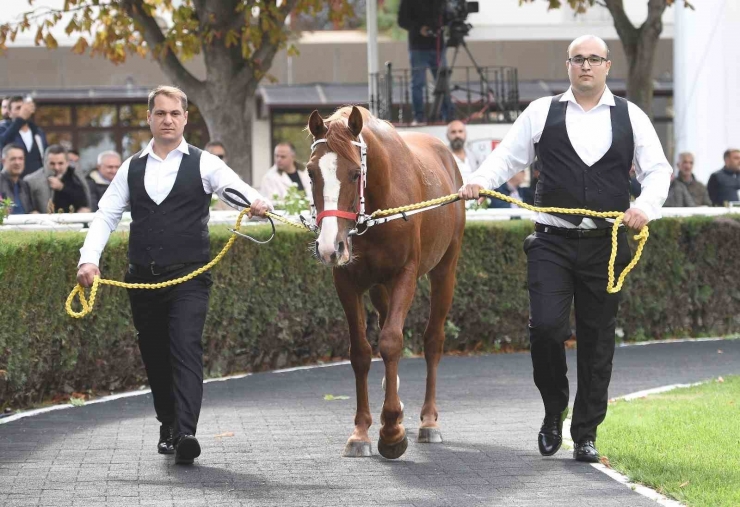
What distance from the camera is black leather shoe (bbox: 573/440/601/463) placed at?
24.9 ft

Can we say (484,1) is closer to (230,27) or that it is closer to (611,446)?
(230,27)

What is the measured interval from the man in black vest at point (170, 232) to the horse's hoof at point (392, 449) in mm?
1051

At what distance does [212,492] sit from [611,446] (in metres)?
2.46

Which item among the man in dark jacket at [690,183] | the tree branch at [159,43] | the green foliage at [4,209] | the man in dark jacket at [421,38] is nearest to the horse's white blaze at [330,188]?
the green foliage at [4,209]

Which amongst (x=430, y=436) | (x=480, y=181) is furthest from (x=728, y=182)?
(x=480, y=181)

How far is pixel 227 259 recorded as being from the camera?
12156 millimetres

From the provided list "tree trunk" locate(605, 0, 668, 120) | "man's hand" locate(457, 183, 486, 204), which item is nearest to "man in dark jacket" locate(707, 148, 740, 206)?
"tree trunk" locate(605, 0, 668, 120)

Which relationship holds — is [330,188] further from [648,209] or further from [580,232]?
[648,209]

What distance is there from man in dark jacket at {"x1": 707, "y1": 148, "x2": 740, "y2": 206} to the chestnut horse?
1028 cm

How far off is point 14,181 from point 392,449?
7.59 meters

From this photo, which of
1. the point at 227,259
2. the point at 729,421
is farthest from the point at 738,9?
the point at 729,421

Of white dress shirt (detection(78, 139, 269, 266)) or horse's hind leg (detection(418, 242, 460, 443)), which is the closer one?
white dress shirt (detection(78, 139, 269, 266))

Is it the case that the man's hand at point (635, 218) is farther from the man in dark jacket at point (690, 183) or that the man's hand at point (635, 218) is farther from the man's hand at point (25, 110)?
the man in dark jacket at point (690, 183)

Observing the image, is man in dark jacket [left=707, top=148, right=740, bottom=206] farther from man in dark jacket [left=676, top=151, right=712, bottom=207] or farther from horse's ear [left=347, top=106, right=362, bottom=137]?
horse's ear [left=347, top=106, right=362, bottom=137]
